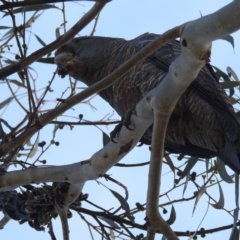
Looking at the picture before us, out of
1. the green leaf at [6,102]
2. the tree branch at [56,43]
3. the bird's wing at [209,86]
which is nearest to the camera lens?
the tree branch at [56,43]

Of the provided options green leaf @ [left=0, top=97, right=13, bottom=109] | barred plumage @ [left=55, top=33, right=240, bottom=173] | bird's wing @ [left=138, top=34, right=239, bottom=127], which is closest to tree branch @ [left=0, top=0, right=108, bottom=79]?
barred plumage @ [left=55, top=33, right=240, bottom=173]

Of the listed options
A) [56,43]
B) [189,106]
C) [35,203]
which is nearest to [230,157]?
[189,106]

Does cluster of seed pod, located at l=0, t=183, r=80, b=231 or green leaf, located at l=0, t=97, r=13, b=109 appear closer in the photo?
cluster of seed pod, located at l=0, t=183, r=80, b=231

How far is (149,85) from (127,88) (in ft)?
0.54

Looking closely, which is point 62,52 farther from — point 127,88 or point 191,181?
point 191,181

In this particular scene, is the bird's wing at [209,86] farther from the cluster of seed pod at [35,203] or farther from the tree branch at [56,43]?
the tree branch at [56,43]

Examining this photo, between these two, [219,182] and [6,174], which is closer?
[6,174]

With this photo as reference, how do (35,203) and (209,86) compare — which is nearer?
(35,203)

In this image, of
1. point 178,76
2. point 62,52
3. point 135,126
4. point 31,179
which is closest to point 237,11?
point 178,76

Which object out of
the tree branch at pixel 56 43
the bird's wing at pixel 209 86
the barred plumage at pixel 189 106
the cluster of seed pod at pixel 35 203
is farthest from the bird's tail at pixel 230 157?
the tree branch at pixel 56 43

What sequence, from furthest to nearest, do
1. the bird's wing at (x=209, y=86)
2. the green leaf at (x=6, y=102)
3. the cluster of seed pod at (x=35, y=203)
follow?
the green leaf at (x=6, y=102)
the bird's wing at (x=209, y=86)
the cluster of seed pod at (x=35, y=203)

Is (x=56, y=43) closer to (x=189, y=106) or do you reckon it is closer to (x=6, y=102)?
(x=189, y=106)

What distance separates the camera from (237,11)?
1.38m

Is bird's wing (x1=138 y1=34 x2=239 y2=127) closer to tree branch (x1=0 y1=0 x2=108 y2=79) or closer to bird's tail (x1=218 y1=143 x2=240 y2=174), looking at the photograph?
bird's tail (x1=218 y1=143 x2=240 y2=174)
